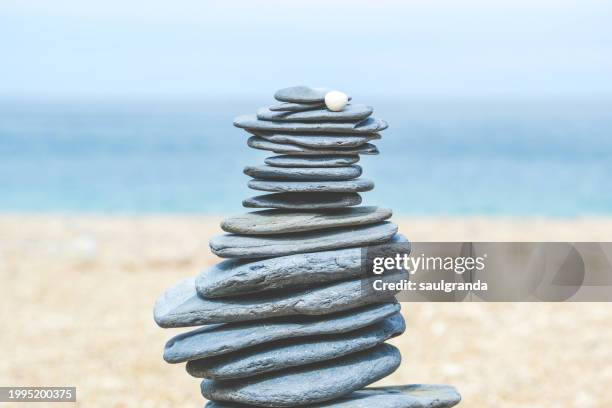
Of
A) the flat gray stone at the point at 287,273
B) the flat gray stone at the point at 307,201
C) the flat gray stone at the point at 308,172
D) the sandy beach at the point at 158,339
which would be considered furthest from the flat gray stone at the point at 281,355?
the sandy beach at the point at 158,339

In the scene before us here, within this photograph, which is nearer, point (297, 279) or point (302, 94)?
point (297, 279)

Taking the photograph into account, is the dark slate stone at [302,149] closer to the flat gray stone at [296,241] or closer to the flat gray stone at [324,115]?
the flat gray stone at [324,115]

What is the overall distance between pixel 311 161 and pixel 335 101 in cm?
31

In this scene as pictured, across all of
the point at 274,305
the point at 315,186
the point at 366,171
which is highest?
the point at 366,171

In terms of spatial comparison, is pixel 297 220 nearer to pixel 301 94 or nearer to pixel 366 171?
pixel 301 94

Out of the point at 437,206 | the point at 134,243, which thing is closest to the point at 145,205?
the point at 437,206

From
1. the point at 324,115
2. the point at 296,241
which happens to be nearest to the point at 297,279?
the point at 296,241

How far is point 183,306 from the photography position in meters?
4.11

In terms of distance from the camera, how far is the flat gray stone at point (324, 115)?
4000mm

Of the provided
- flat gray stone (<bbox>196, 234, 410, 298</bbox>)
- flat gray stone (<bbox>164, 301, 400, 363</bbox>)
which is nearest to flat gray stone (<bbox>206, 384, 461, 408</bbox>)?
flat gray stone (<bbox>164, 301, 400, 363</bbox>)

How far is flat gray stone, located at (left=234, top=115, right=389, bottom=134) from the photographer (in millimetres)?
4000

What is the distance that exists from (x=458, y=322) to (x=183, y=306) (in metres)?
4.66

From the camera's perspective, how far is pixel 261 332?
3.98m

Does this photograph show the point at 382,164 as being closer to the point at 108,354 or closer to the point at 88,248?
the point at 88,248
